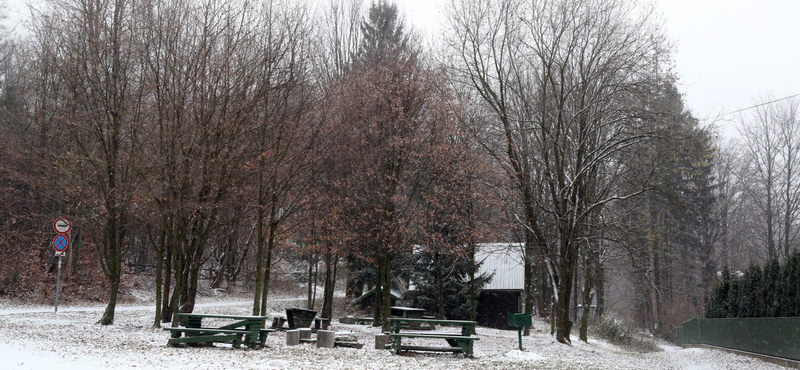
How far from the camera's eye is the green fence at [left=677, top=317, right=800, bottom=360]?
18.1 m

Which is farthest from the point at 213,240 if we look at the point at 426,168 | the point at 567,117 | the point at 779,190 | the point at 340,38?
the point at 779,190

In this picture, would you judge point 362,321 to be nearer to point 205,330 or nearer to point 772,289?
point 205,330

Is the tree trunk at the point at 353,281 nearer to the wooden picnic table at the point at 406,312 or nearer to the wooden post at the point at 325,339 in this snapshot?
the wooden picnic table at the point at 406,312

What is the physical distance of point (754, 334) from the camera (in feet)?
71.3

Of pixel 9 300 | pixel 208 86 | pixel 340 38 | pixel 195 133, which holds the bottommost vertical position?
pixel 9 300

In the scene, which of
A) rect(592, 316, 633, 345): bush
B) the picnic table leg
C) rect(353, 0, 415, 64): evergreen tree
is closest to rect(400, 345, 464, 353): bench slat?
the picnic table leg

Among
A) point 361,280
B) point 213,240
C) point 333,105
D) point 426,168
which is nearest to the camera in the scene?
point 333,105

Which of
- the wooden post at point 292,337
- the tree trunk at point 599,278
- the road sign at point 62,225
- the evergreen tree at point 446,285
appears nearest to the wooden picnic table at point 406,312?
the evergreen tree at point 446,285

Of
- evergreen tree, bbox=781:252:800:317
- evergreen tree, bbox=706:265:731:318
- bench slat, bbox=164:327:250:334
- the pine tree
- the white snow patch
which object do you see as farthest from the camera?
evergreen tree, bbox=706:265:731:318

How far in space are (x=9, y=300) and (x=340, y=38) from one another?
2183cm

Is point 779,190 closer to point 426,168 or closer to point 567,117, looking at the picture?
point 567,117

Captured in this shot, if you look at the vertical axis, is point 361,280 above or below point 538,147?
below

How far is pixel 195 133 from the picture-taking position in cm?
1617

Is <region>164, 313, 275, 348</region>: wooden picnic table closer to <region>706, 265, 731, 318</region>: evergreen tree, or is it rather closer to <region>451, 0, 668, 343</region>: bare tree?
<region>451, 0, 668, 343</region>: bare tree
